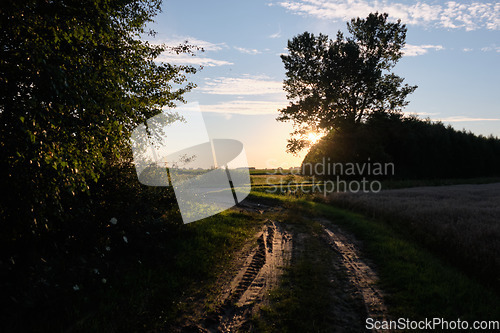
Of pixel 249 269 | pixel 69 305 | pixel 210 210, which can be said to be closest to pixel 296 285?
pixel 249 269

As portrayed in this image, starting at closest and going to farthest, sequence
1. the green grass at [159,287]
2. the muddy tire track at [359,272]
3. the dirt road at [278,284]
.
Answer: the green grass at [159,287], the dirt road at [278,284], the muddy tire track at [359,272]

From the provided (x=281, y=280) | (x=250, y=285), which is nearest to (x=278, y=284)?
(x=281, y=280)

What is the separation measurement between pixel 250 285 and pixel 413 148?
43.3 metres

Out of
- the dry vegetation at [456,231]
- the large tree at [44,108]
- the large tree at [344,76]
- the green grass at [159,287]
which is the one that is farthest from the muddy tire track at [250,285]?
the large tree at [344,76]

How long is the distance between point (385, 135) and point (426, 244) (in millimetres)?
32102

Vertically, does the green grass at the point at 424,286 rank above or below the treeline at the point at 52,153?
below

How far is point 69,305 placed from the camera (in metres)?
5.32

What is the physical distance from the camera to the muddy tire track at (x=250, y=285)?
5.25 meters

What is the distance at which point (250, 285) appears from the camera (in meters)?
6.85

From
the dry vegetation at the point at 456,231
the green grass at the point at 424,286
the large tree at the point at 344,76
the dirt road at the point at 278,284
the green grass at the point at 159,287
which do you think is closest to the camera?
the green grass at the point at 159,287

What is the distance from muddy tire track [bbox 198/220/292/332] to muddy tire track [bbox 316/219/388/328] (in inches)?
68.2

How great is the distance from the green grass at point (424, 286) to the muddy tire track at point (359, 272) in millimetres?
224

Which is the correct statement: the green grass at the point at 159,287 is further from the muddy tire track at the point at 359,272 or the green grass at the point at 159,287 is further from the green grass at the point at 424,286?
the green grass at the point at 424,286

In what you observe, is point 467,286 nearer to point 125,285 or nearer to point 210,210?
point 125,285
